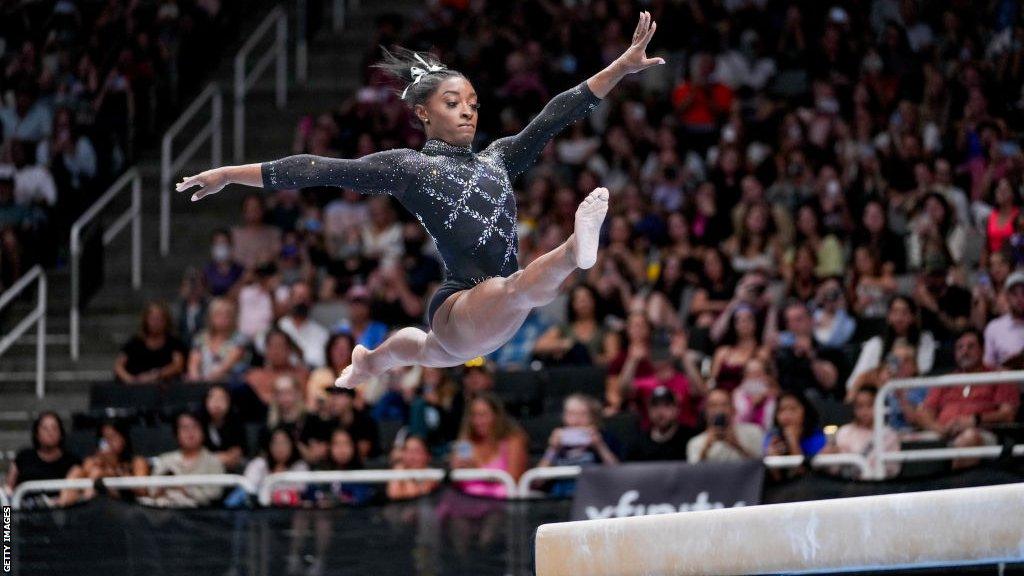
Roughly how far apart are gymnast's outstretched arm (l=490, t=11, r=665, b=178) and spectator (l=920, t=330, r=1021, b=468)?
357 cm

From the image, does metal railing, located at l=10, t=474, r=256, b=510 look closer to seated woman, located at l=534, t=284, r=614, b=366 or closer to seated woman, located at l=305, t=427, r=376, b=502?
seated woman, located at l=305, t=427, r=376, b=502

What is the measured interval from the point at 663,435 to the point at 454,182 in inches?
154

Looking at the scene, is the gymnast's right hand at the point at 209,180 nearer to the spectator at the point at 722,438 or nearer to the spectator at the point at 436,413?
the spectator at the point at 722,438

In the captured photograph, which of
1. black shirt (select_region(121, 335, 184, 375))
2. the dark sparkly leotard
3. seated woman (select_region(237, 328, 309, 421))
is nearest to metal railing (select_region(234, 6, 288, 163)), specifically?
black shirt (select_region(121, 335, 184, 375))

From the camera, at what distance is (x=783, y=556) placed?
5824mm

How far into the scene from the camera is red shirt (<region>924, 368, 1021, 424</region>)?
8.92 meters

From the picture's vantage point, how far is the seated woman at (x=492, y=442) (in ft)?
31.7

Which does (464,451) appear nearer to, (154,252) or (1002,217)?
(1002,217)

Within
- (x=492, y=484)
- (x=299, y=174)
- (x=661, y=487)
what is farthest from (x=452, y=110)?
(x=492, y=484)

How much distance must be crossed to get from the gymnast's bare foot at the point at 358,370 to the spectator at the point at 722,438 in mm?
3029

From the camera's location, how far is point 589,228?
552cm

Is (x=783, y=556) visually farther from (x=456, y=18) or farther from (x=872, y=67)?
(x=456, y=18)

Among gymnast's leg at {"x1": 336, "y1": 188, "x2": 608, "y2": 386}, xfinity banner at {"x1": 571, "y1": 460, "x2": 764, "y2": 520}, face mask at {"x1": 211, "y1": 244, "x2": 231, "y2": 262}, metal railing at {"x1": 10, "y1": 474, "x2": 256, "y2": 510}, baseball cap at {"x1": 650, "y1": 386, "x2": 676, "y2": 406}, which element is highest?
face mask at {"x1": 211, "y1": 244, "x2": 231, "y2": 262}

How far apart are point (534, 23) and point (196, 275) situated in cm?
409
